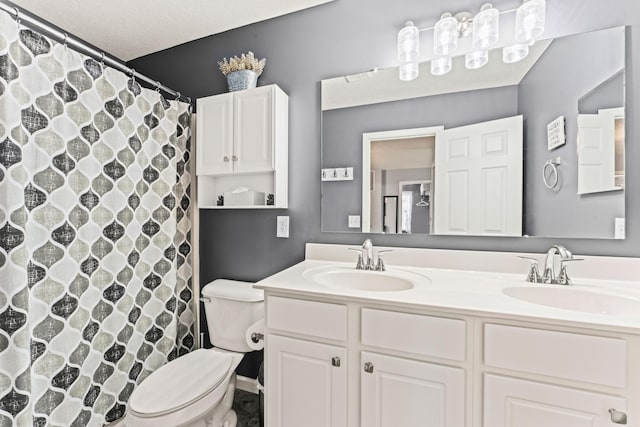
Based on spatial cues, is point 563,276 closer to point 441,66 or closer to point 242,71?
point 441,66

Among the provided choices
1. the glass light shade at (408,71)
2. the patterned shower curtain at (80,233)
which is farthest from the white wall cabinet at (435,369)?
the glass light shade at (408,71)

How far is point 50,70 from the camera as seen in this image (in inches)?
51.7

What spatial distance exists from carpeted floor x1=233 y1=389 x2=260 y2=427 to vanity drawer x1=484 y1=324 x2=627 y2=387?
136 cm

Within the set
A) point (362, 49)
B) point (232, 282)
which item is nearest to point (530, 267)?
point (362, 49)

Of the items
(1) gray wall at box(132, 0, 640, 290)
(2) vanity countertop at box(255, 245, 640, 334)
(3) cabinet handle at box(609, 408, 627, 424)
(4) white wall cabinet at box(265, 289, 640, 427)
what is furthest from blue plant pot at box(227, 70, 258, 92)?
(3) cabinet handle at box(609, 408, 627, 424)

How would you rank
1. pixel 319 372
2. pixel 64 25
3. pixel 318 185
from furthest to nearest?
pixel 64 25 < pixel 318 185 < pixel 319 372

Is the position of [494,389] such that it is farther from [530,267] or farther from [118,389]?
[118,389]

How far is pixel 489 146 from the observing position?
1.44 meters

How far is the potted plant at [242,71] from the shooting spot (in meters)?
1.80

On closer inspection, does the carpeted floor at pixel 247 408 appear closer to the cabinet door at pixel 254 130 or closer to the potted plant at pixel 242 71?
the cabinet door at pixel 254 130

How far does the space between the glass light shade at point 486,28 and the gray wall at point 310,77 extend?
4.7 inches

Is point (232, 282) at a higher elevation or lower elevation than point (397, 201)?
lower

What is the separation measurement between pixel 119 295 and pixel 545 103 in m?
2.23

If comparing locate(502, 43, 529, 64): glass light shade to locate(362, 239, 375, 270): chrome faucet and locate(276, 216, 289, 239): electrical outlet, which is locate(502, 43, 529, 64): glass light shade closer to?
locate(362, 239, 375, 270): chrome faucet
